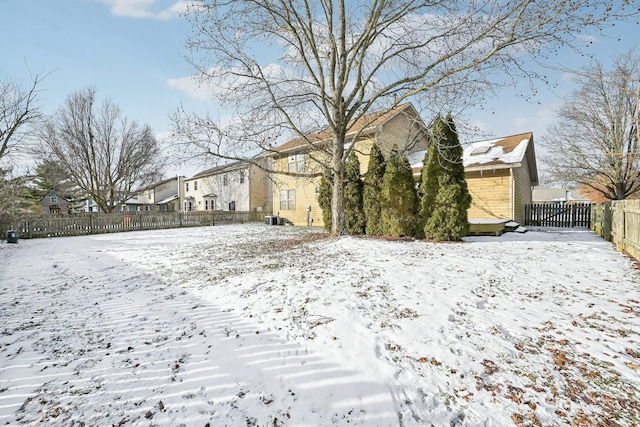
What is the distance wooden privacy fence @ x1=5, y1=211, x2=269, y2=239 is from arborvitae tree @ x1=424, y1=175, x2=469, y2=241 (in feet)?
61.5

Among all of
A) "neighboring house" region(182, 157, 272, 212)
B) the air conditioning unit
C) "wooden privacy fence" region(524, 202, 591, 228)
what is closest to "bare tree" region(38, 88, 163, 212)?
"neighboring house" region(182, 157, 272, 212)

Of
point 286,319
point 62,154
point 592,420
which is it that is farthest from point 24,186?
point 592,420

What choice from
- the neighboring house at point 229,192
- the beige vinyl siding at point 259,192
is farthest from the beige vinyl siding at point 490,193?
the beige vinyl siding at point 259,192

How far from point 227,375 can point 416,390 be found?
1.79 metres

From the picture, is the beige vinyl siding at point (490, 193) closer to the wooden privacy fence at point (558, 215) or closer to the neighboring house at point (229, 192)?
the wooden privacy fence at point (558, 215)

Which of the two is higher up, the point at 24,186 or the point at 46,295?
the point at 24,186

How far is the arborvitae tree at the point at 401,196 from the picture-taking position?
402 inches

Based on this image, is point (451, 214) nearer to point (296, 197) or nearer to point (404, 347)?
point (404, 347)

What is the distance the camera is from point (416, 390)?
2496 mm

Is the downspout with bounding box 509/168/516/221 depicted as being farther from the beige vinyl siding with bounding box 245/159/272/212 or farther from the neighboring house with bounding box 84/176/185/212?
the neighboring house with bounding box 84/176/185/212

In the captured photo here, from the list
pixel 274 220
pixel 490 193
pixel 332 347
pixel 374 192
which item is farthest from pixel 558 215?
pixel 332 347

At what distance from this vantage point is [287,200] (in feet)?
71.1

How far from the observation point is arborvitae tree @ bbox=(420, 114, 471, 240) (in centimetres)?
936

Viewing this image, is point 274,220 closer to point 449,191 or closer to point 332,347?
point 449,191
